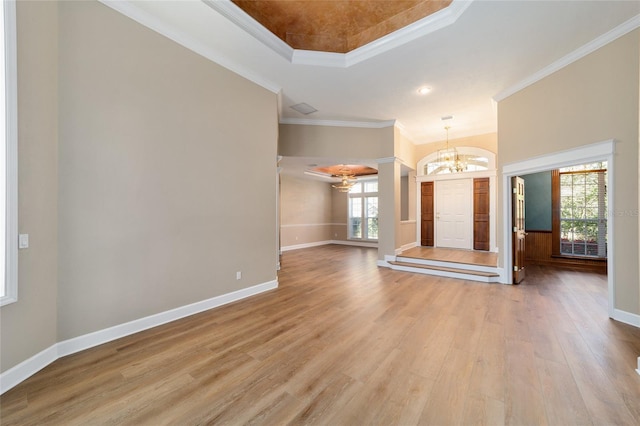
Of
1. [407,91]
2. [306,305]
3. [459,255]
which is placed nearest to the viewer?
[306,305]

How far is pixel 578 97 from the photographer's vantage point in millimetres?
3393

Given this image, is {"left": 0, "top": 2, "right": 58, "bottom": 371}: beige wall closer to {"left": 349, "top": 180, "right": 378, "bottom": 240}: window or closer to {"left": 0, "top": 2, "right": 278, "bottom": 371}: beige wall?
{"left": 0, "top": 2, "right": 278, "bottom": 371}: beige wall

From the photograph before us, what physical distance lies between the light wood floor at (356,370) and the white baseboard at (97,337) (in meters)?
0.09

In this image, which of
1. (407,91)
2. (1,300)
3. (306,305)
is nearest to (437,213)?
(407,91)

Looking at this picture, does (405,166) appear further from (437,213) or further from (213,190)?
(213,190)

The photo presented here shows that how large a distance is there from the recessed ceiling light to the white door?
4561mm

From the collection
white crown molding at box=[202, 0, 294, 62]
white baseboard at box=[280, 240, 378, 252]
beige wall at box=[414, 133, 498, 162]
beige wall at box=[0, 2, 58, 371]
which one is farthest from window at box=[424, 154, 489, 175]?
beige wall at box=[0, 2, 58, 371]

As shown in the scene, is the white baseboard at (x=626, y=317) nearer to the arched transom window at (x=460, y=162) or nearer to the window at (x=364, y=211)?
the arched transom window at (x=460, y=162)

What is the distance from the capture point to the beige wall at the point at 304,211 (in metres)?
9.38

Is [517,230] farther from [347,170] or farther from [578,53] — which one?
[347,170]

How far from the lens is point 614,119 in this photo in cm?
304

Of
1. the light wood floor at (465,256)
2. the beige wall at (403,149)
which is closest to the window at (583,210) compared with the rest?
the light wood floor at (465,256)

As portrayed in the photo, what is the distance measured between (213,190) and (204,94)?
50.5 inches

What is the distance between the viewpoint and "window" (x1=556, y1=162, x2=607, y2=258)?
5.68m
